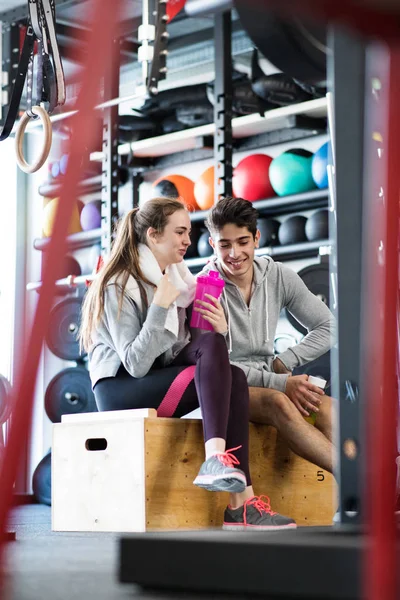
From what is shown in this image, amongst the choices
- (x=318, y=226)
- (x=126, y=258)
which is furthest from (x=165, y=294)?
(x=318, y=226)

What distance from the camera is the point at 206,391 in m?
2.42

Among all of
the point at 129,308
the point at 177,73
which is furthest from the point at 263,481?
the point at 177,73

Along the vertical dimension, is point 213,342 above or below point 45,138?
below

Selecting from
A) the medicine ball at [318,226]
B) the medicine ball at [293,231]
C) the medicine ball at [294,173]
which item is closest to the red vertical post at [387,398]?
the medicine ball at [318,226]

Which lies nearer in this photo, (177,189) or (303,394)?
(303,394)

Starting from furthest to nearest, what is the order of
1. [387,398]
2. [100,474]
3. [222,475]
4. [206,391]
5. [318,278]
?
[318,278]
[100,474]
[206,391]
[222,475]
[387,398]

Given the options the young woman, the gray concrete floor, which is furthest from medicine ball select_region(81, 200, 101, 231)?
the gray concrete floor

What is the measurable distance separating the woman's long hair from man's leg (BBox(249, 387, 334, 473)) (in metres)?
0.48

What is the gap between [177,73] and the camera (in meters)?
6.22

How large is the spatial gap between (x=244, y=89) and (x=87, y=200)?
2038 millimetres

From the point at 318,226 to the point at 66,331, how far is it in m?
1.89

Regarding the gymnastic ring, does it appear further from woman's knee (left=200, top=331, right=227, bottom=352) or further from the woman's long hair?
woman's knee (left=200, top=331, right=227, bottom=352)

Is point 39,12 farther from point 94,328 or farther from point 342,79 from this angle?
point 342,79

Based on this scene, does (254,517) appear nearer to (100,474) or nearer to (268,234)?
(100,474)
